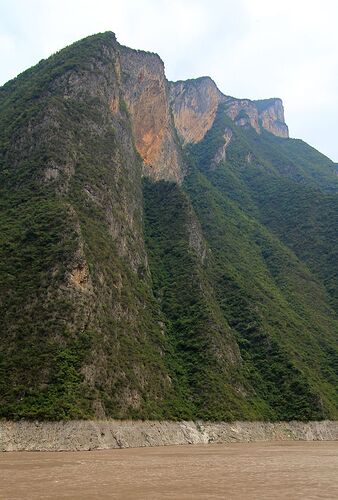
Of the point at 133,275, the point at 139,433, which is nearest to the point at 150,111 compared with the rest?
the point at 133,275

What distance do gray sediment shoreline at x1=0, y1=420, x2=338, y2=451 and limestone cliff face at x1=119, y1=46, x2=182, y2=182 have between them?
83032 mm

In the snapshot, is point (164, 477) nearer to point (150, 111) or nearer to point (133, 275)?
point (133, 275)

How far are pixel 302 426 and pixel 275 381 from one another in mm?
11579

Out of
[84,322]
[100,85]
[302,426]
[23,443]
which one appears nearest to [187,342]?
[302,426]

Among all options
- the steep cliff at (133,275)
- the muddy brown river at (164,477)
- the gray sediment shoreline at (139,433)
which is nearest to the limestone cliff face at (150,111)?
the steep cliff at (133,275)

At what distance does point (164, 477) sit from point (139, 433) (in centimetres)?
3385

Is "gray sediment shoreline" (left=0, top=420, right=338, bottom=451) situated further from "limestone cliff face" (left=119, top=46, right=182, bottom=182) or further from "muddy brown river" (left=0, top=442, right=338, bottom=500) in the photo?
"limestone cliff face" (left=119, top=46, right=182, bottom=182)

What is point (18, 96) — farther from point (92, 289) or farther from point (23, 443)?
point (23, 443)

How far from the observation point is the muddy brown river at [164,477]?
27203 millimetres

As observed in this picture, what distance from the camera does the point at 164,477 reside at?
34.1 m

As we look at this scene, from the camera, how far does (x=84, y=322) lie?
7225 cm

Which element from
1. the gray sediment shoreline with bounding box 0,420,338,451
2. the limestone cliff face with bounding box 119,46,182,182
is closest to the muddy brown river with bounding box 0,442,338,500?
the gray sediment shoreline with bounding box 0,420,338,451

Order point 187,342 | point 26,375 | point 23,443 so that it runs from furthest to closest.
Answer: point 187,342, point 26,375, point 23,443

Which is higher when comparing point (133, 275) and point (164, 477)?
point (133, 275)
